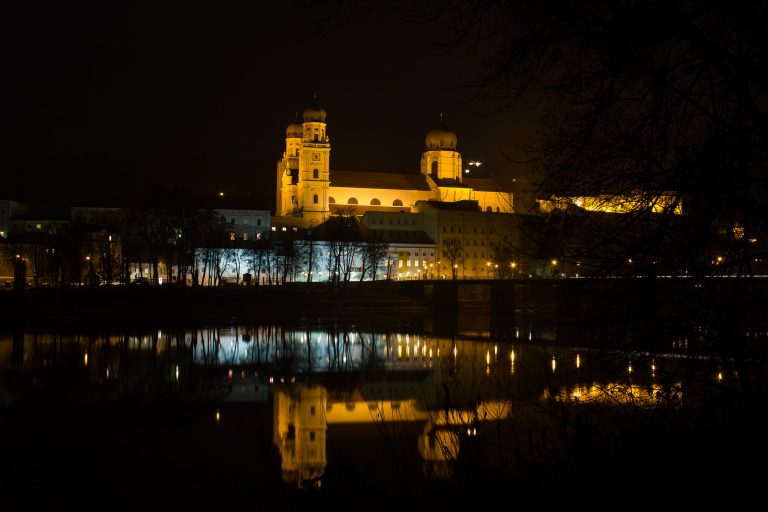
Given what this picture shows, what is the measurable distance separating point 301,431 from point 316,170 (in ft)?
397

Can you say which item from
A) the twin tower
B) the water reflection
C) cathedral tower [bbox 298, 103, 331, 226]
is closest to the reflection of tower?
the water reflection

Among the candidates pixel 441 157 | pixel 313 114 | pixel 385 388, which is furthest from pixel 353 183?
pixel 385 388

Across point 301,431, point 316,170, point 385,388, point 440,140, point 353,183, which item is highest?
point 440,140

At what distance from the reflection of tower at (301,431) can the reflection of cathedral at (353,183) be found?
10841 cm

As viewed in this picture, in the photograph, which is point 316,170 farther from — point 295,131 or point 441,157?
point 441,157

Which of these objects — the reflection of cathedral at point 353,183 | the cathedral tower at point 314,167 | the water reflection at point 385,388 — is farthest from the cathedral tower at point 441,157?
the water reflection at point 385,388

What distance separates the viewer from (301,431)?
20906 mm

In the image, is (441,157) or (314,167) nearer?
(314,167)

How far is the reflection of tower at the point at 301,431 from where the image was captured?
1633 cm

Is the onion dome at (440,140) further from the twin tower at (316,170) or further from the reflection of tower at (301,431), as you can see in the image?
the reflection of tower at (301,431)

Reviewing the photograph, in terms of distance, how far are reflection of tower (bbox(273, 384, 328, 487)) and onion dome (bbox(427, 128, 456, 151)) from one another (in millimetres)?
129682

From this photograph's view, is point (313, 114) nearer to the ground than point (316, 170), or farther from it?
farther from it

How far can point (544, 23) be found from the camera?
626 centimetres

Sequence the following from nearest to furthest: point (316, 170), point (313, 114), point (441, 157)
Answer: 1. point (316, 170)
2. point (313, 114)
3. point (441, 157)
